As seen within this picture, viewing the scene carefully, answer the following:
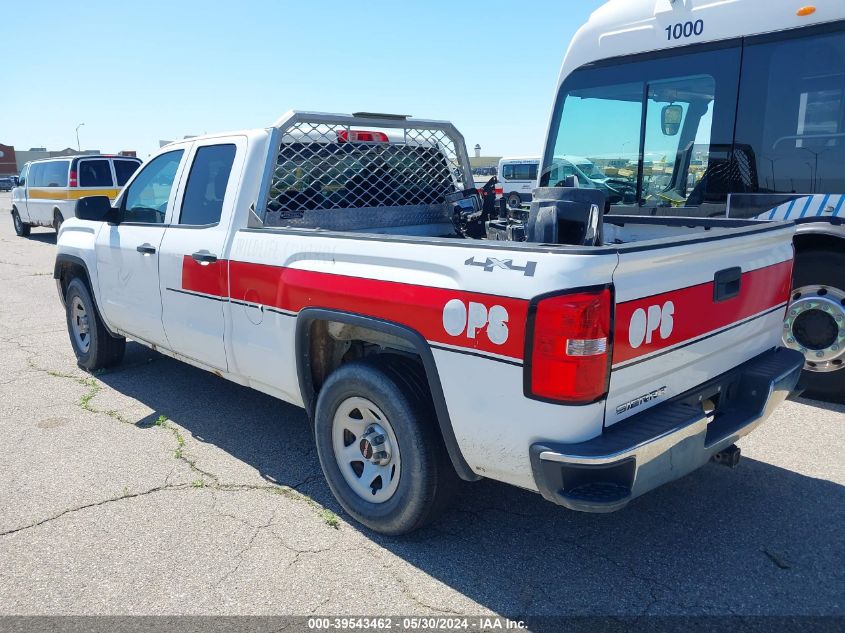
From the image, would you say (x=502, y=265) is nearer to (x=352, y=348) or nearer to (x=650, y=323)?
(x=650, y=323)

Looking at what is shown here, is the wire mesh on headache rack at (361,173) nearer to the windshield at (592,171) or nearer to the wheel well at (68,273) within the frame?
the windshield at (592,171)

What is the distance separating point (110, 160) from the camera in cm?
1623

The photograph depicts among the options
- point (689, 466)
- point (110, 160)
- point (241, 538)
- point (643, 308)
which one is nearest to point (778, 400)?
point (689, 466)

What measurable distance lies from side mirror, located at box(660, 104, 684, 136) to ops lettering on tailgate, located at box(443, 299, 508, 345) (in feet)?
13.5

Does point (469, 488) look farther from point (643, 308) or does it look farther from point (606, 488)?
point (643, 308)

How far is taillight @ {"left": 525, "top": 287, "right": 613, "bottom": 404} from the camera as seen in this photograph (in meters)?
2.36

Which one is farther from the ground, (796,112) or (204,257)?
(796,112)

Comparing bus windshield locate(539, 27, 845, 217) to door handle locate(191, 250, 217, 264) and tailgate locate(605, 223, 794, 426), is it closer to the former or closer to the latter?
tailgate locate(605, 223, 794, 426)

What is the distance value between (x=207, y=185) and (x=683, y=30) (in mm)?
4048

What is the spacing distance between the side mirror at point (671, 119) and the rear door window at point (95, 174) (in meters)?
14.4

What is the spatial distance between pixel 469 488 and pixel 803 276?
321cm

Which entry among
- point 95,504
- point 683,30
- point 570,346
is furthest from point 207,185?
point 683,30

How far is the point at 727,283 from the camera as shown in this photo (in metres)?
3.02

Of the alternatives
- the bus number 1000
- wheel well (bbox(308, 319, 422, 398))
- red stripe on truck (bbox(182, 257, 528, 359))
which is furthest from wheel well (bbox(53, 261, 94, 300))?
the bus number 1000
